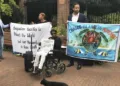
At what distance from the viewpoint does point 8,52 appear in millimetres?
12820

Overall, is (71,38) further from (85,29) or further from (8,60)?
(8,60)

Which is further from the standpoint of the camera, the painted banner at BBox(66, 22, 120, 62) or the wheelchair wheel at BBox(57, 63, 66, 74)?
the painted banner at BBox(66, 22, 120, 62)

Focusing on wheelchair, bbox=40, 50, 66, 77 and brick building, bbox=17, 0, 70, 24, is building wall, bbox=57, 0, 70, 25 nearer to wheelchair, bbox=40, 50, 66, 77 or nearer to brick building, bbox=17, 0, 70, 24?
brick building, bbox=17, 0, 70, 24

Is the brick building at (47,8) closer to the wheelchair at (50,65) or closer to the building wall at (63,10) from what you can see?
the building wall at (63,10)

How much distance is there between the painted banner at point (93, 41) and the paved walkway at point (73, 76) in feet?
1.40

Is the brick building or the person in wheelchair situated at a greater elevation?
the brick building

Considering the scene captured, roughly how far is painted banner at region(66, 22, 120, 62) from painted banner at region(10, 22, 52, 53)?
2.52 ft

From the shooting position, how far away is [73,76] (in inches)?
370

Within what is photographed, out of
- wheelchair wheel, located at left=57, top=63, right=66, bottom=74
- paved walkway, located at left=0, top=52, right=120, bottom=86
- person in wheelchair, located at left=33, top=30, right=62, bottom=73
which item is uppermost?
person in wheelchair, located at left=33, top=30, right=62, bottom=73

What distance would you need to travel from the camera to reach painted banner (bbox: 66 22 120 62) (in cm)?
995

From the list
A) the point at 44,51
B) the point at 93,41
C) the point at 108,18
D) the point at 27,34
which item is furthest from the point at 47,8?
the point at 44,51

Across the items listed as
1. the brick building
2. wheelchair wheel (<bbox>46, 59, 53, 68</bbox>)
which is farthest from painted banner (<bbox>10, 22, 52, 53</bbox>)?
the brick building

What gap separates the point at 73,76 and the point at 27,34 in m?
2.40

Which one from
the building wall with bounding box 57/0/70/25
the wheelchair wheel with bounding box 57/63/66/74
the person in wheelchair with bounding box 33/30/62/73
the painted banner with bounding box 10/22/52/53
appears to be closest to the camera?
the person in wheelchair with bounding box 33/30/62/73
